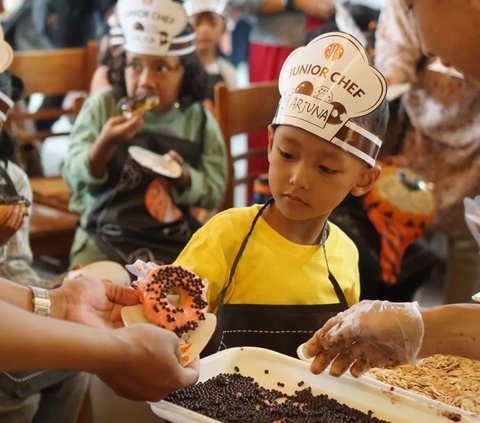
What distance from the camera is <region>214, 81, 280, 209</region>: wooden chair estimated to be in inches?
95.4

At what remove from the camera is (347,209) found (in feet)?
8.20

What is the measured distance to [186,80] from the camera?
233 cm

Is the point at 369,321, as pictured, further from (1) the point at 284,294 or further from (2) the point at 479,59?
(2) the point at 479,59

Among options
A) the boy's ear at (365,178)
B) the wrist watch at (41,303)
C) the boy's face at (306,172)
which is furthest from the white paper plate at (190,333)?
the boy's ear at (365,178)

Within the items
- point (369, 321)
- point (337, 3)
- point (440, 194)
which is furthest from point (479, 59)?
point (337, 3)

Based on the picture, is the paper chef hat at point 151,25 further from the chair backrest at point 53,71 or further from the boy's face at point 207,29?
the boy's face at point 207,29

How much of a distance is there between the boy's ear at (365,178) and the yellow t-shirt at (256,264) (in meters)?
0.13

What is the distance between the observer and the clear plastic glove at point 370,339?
1248 mm

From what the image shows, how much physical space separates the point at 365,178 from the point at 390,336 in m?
0.39

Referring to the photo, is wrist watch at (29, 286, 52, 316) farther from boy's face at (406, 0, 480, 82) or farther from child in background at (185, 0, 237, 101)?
child in background at (185, 0, 237, 101)

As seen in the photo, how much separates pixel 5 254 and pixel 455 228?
1.47m

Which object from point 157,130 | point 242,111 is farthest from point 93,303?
point 242,111

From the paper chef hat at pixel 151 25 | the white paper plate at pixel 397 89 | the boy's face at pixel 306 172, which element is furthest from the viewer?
the white paper plate at pixel 397 89

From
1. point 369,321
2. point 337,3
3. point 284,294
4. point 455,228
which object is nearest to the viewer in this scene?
point 369,321
